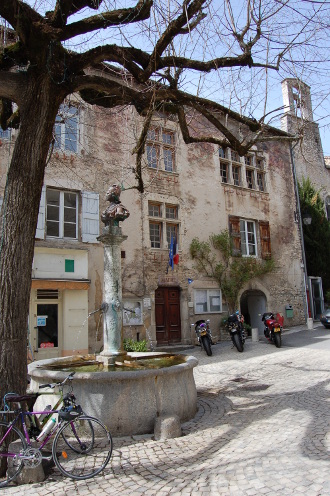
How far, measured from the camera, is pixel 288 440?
4.25 m

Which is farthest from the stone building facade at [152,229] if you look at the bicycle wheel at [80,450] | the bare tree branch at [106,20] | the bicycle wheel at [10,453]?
the bicycle wheel at [10,453]

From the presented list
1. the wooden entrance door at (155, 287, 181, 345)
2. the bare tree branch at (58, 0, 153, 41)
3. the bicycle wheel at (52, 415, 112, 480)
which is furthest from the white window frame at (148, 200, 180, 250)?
the bicycle wheel at (52, 415, 112, 480)

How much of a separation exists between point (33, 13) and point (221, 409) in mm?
5842

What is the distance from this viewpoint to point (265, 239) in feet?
59.9

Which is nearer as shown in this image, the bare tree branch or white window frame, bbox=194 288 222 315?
the bare tree branch

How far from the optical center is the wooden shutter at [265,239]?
58.9ft

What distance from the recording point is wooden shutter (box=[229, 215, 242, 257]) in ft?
55.5

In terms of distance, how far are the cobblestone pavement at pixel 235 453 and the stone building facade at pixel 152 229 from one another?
5597 mm

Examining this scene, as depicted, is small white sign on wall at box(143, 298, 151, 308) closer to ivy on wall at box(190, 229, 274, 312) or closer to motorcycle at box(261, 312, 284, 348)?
ivy on wall at box(190, 229, 274, 312)

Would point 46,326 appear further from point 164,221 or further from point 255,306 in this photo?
point 255,306

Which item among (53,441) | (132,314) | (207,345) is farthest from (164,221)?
(53,441)

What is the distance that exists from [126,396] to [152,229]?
10361mm

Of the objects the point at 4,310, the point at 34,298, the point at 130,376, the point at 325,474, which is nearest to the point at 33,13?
the point at 4,310

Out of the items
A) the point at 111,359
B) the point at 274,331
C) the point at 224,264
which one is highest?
the point at 224,264
